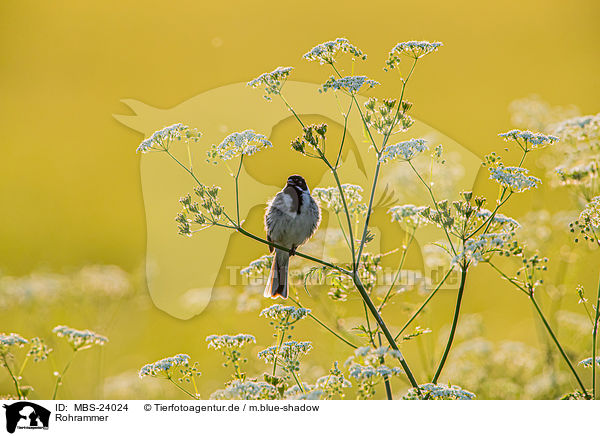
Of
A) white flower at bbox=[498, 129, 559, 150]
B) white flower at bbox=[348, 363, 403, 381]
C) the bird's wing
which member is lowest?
white flower at bbox=[348, 363, 403, 381]

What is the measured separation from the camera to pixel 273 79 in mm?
2287

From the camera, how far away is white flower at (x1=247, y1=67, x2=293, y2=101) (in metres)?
2.27

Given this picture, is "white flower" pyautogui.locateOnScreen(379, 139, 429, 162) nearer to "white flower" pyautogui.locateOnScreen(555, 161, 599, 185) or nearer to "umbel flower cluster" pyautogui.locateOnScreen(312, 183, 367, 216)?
"umbel flower cluster" pyautogui.locateOnScreen(312, 183, 367, 216)

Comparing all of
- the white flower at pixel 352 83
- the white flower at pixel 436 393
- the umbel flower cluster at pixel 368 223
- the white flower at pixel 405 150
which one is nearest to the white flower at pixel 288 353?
the umbel flower cluster at pixel 368 223

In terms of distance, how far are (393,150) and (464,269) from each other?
56cm

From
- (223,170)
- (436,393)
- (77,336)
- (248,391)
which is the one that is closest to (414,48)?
(436,393)

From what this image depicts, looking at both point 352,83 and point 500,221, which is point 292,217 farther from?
point 500,221

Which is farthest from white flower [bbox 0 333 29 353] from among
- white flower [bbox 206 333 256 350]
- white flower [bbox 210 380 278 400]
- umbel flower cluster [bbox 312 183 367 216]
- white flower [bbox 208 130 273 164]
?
umbel flower cluster [bbox 312 183 367 216]
